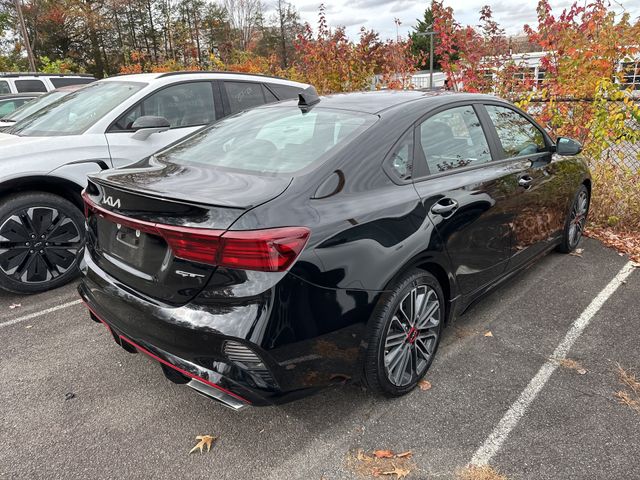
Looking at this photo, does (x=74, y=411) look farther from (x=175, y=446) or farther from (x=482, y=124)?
(x=482, y=124)

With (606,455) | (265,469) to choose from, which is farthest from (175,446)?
(606,455)

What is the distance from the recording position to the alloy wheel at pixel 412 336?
245 cm

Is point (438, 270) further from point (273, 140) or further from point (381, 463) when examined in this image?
point (273, 140)

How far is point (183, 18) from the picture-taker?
1507 inches

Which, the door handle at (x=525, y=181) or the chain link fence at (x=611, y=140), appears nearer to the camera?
the door handle at (x=525, y=181)

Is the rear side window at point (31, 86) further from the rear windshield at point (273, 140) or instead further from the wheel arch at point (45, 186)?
the rear windshield at point (273, 140)

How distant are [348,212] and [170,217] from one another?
0.79m

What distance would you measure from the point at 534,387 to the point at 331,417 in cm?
121

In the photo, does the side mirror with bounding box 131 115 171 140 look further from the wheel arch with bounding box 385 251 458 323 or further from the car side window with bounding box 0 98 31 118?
the car side window with bounding box 0 98 31 118

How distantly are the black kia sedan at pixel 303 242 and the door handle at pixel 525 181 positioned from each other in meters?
0.12

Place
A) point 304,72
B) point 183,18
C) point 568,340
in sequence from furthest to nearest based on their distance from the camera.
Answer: point 183,18, point 304,72, point 568,340

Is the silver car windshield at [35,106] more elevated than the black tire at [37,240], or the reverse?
the silver car windshield at [35,106]

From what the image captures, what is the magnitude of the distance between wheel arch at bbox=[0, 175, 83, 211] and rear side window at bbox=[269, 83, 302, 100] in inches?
100

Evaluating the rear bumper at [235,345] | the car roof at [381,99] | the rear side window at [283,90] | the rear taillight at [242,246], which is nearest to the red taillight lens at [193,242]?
the rear taillight at [242,246]
